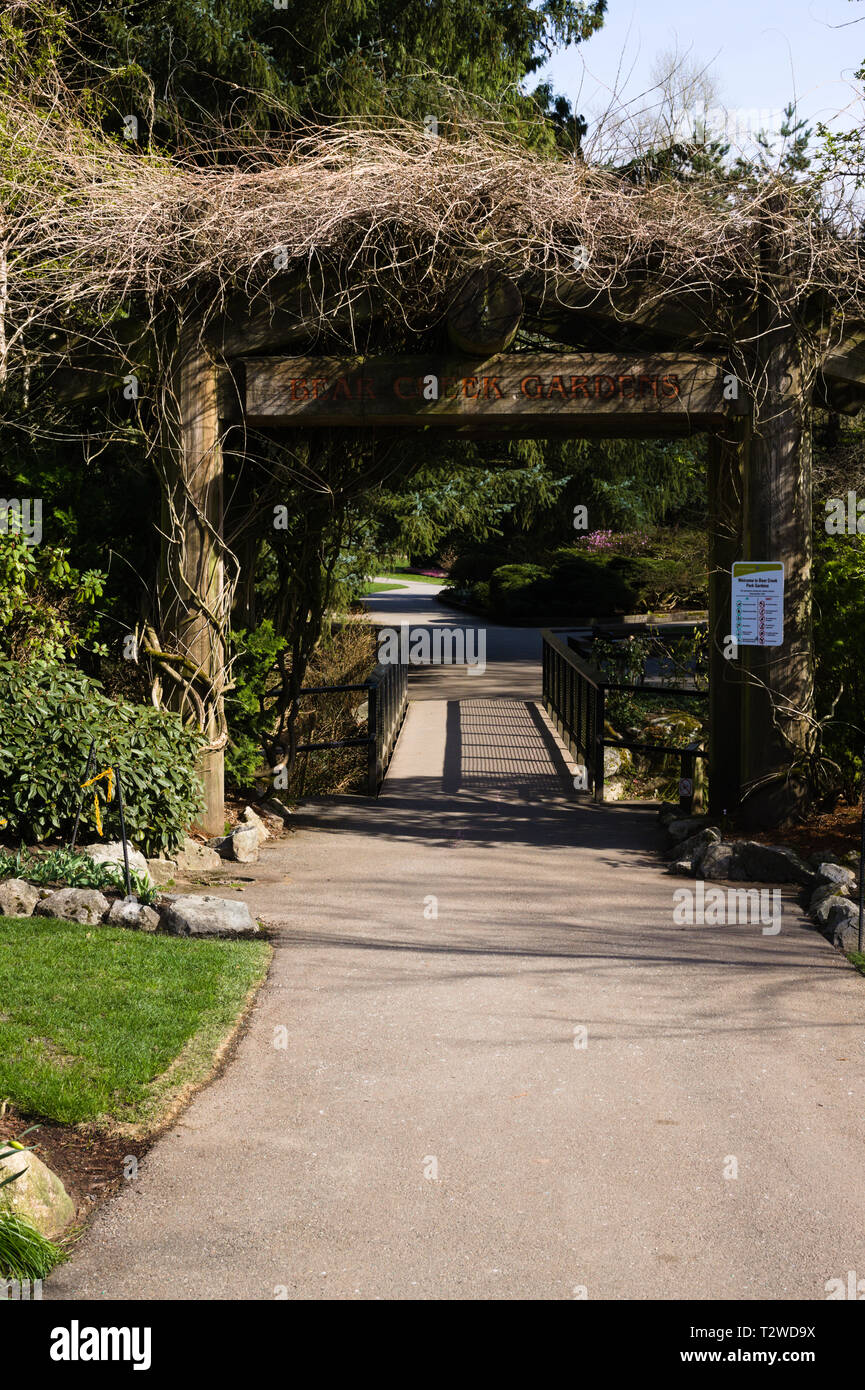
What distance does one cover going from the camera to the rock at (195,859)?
846 centimetres

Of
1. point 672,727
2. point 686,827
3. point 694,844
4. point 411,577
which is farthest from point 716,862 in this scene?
point 411,577

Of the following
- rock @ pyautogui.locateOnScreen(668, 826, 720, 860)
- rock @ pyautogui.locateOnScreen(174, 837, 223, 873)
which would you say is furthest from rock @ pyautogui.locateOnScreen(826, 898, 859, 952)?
rock @ pyautogui.locateOnScreen(174, 837, 223, 873)

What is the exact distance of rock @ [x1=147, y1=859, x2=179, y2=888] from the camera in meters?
7.73

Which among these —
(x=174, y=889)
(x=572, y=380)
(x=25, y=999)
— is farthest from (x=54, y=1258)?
(x=572, y=380)

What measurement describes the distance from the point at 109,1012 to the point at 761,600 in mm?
5633

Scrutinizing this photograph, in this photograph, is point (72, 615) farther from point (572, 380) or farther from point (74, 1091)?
point (74, 1091)

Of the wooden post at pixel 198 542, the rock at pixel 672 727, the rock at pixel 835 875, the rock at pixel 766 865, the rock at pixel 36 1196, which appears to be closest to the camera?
the rock at pixel 36 1196

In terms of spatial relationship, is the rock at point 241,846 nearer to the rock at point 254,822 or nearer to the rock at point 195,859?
the rock at point 195,859

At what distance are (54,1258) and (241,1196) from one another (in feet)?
2.09

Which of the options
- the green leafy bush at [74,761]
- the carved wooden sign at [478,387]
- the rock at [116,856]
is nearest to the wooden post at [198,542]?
the carved wooden sign at [478,387]

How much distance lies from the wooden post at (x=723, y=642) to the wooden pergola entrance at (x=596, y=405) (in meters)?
0.51

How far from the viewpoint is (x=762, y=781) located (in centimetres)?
929

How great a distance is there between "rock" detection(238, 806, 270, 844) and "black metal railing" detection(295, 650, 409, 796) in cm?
155

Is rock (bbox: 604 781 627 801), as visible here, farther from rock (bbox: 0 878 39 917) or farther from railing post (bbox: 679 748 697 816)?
rock (bbox: 0 878 39 917)
